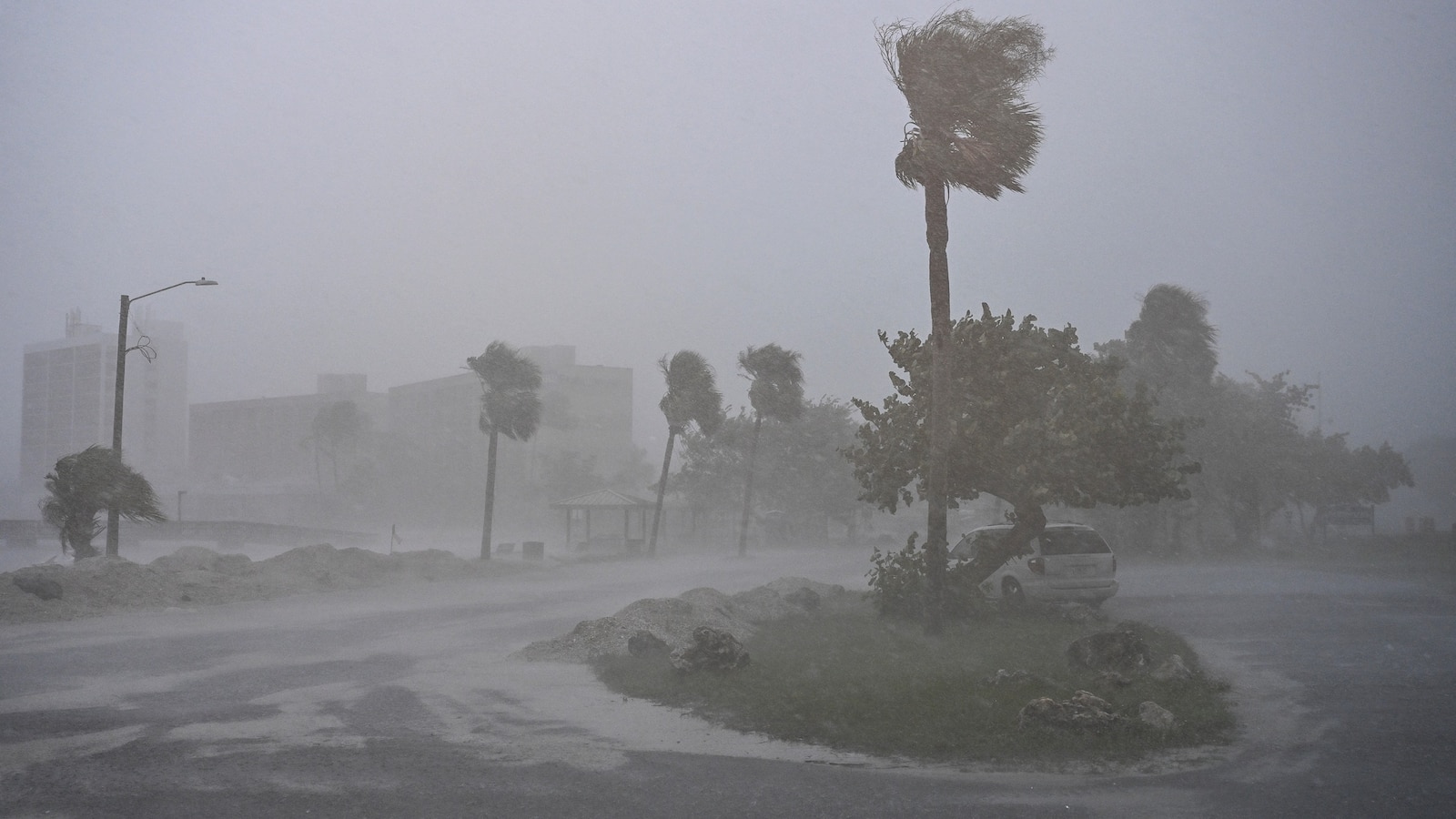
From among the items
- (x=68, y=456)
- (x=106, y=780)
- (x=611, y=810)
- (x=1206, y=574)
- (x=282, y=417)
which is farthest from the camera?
(x=282, y=417)

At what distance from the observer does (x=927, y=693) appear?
9.91 metres

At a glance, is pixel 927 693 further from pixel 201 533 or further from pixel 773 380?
pixel 201 533

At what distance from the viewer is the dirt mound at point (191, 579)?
62.6 ft

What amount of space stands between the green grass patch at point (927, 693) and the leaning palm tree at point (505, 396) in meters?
27.4

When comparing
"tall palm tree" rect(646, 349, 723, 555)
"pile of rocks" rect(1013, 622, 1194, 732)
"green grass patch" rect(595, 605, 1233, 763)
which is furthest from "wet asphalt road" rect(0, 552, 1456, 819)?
"tall palm tree" rect(646, 349, 723, 555)

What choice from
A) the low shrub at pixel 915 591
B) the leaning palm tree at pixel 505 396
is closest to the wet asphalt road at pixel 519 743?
the low shrub at pixel 915 591

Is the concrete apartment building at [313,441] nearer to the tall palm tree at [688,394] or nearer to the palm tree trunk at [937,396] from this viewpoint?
the tall palm tree at [688,394]

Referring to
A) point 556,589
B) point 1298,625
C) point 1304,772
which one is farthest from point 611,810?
point 556,589

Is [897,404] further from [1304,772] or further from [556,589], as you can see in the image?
[556,589]

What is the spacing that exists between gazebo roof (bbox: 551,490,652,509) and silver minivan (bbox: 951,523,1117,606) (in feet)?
110

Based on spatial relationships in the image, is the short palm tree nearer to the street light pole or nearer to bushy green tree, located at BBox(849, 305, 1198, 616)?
the street light pole

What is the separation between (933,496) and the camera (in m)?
14.9

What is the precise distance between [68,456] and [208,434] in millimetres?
143811

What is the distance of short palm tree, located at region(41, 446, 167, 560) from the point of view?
2364 cm
